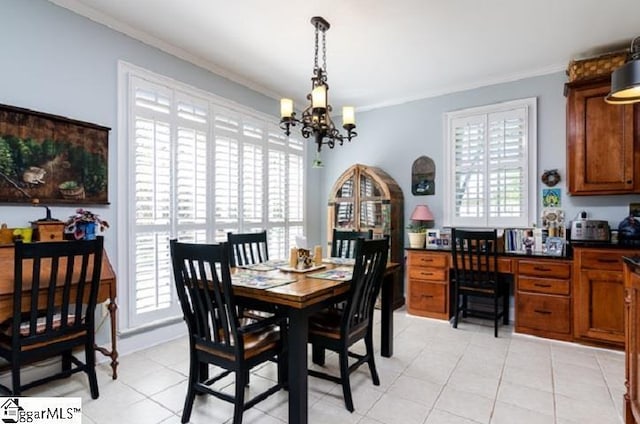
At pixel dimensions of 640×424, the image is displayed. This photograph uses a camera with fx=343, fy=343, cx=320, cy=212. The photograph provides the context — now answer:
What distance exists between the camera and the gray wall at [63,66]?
2463 mm

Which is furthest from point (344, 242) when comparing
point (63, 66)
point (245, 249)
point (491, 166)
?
point (63, 66)

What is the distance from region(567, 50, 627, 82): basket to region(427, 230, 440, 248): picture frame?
2.10 m

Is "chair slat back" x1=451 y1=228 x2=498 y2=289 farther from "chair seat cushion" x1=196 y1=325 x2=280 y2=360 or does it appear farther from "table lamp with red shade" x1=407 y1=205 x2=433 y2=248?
"chair seat cushion" x1=196 y1=325 x2=280 y2=360

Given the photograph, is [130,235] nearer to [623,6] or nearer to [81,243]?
[81,243]

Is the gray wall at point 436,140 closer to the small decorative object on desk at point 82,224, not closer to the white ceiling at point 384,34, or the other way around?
the white ceiling at point 384,34

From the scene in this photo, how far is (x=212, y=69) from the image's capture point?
151 inches

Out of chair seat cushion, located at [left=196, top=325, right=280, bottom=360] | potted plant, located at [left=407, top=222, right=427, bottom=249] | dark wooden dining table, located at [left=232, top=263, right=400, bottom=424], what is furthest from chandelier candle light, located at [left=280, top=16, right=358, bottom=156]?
potted plant, located at [left=407, top=222, right=427, bottom=249]

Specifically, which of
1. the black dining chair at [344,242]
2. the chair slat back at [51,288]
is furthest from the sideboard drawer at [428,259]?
the chair slat back at [51,288]

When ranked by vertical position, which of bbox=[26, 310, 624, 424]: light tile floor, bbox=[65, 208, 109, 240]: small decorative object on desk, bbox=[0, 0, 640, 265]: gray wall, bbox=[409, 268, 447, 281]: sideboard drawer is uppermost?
bbox=[0, 0, 640, 265]: gray wall

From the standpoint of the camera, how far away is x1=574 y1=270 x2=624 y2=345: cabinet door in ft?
10.2

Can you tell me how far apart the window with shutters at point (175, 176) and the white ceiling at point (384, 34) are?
47cm

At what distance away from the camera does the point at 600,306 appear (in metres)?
3.17

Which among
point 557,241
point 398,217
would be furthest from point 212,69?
point 557,241

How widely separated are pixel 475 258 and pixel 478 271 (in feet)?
0.74
